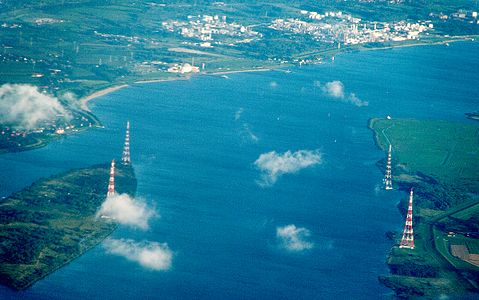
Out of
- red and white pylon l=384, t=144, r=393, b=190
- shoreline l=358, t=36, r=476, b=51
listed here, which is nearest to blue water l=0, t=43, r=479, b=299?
red and white pylon l=384, t=144, r=393, b=190

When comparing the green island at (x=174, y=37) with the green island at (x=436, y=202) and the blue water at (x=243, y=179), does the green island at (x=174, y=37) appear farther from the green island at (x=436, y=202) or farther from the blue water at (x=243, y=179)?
the green island at (x=436, y=202)

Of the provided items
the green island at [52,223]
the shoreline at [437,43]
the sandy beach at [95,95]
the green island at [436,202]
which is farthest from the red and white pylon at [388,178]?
the shoreline at [437,43]

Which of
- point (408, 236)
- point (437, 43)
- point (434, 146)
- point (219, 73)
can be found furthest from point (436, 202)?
point (437, 43)

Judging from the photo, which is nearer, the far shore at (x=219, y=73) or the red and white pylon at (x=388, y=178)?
the red and white pylon at (x=388, y=178)

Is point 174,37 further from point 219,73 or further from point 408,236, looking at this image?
point 408,236

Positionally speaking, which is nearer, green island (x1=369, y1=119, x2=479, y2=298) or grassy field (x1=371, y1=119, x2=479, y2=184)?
green island (x1=369, y1=119, x2=479, y2=298)

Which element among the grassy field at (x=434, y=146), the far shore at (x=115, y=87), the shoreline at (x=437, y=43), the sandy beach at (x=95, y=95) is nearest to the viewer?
the grassy field at (x=434, y=146)

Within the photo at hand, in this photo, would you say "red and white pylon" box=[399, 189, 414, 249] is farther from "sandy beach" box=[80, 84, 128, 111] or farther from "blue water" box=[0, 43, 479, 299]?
"sandy beach" box=[80, 84, 128, 111]
